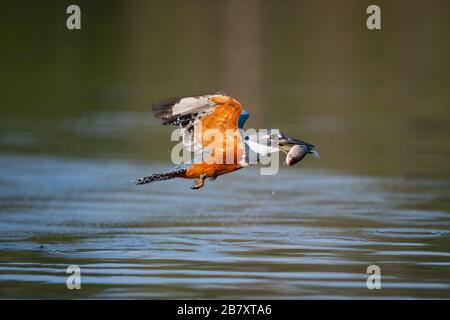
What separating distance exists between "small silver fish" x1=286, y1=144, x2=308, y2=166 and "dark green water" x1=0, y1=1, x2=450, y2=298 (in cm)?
67

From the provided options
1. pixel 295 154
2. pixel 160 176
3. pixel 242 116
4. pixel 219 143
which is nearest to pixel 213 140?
pixel 219 143

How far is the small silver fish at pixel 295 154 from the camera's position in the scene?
9.27m

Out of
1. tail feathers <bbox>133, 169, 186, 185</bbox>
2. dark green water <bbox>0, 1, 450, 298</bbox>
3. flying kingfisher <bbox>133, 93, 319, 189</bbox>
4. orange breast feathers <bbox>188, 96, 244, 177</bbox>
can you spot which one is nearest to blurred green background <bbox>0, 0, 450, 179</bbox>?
dark green water <bbox>0, 1, 450, 298</bbox>

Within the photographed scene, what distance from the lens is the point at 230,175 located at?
1331 centimetres

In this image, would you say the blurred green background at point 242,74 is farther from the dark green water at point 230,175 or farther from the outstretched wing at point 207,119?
the outstretched wing at point 207,119

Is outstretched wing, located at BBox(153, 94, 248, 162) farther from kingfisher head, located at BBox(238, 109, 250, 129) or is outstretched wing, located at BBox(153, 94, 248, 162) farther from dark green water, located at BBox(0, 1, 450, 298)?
dark green water, located at BBox(0, 1, 450, 298)

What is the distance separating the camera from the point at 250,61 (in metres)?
23.8

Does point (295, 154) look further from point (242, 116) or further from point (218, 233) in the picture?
point (218, 233)

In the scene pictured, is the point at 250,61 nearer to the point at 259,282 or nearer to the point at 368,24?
the point at 368,24

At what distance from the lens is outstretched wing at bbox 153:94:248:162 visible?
8.95 meters

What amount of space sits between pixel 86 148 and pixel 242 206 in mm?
3717

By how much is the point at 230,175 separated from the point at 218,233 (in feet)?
11.4

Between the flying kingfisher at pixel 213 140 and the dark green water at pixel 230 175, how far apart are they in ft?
1.96

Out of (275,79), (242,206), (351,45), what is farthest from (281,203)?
(351,45)
